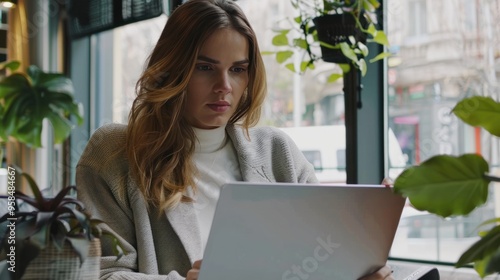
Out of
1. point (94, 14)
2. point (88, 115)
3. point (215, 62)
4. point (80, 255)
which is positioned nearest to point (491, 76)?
point (215, 62)

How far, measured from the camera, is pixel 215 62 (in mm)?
1663

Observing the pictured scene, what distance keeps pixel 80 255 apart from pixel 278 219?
33cm

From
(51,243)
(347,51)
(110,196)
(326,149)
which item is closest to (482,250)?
(51,243)

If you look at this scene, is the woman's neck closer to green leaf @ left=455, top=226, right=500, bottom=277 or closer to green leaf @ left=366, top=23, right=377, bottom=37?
green leaf @ left=366, top=23, right=377, bottom=37

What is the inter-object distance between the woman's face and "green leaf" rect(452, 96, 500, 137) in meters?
0.78

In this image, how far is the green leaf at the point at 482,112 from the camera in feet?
3.21

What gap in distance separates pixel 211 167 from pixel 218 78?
0.30 metres

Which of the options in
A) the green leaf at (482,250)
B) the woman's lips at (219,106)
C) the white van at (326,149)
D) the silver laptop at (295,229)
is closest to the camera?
the green leaf at (482,250)

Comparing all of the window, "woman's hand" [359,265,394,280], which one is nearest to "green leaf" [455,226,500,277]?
"woman's hand" [359,265,394,280]

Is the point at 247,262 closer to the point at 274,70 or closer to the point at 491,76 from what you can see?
the point at 491,76

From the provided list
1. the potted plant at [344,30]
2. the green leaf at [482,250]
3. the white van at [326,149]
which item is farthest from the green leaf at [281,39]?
the green leaf at [482,250]

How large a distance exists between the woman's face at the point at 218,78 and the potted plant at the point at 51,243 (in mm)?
705

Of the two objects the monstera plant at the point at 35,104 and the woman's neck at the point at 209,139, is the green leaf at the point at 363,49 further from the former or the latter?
the monstera plant at the point at 35,104

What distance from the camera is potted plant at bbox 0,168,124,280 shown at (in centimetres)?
94
